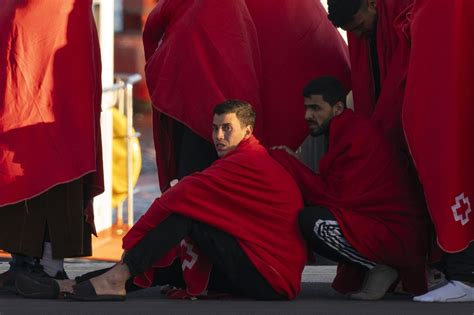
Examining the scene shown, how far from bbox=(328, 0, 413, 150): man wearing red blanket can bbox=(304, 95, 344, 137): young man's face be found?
160 mm

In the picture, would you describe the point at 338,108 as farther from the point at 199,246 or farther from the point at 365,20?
the point at 199,246

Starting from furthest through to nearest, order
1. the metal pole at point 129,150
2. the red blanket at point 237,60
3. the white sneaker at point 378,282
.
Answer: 1. the metal pole at point 129,150
2. the red blanket at point 237,60
3. the white sneaker at point 378,282

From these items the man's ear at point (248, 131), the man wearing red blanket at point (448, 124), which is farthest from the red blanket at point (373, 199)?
the man's ear at point (248, 131)

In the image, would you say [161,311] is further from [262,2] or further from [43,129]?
[262,2]

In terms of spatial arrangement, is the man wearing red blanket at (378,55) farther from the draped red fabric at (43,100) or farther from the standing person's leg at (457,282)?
the draped red fabric at (43,100)

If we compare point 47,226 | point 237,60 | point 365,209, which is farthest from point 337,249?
point 47,226

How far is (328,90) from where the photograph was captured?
6.41 meters

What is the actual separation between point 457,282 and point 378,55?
0.92 m

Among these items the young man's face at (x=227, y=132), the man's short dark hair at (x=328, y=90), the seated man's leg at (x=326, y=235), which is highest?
the man's short dark hair at (x=328, y=90)

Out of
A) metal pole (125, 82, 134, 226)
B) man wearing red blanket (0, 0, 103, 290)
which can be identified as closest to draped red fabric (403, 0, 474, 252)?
man wearing red blanket (0, 0, 103, 290)

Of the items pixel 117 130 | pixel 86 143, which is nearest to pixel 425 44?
pixel 86 143

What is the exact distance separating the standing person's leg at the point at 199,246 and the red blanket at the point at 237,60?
1.84ft

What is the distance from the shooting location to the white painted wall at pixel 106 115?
910cm

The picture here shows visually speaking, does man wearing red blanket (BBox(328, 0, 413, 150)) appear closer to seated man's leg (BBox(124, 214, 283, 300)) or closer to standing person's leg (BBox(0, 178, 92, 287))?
seated man's leg (BBox(124, 214, 283, 300))
